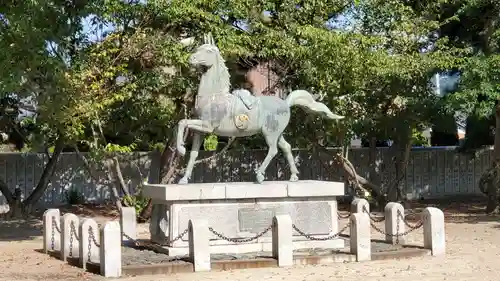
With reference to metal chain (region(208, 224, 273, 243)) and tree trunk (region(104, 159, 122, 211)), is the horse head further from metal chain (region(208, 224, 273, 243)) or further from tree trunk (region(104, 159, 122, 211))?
tree trunk (region(104, 159, 122, 211))

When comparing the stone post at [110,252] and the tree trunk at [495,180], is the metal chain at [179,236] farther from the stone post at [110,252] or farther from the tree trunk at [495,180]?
the tree trunk at [495,180]

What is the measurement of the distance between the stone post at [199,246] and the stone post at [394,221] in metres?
4.56

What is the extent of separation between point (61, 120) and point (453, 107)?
9.91 meters

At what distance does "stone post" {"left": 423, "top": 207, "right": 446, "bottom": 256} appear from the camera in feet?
44.2

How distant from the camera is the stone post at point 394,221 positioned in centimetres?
1477

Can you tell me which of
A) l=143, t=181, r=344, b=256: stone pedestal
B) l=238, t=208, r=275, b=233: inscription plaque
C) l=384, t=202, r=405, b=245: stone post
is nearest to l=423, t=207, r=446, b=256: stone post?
l=384, t=202, r=405, b=245: stone post

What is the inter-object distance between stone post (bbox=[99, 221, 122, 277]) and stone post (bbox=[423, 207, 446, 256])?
574 cm

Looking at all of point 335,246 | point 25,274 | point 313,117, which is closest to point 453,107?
point 313,117

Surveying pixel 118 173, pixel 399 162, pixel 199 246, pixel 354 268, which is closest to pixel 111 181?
pixel 118 173

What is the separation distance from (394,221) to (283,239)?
3.62 meters

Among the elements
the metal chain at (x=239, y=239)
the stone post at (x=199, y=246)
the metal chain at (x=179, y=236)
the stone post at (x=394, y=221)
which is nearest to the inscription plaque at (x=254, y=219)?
the metal chain at (x=239, y=239)

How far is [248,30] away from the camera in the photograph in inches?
812

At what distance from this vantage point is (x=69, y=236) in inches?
537

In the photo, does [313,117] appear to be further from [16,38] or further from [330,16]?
[16,38]
